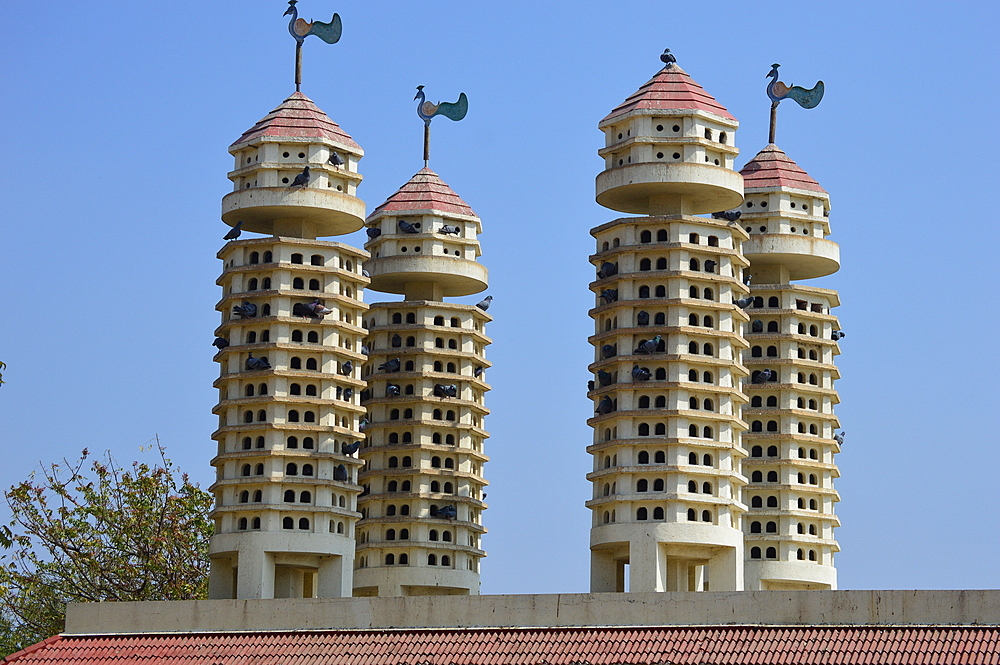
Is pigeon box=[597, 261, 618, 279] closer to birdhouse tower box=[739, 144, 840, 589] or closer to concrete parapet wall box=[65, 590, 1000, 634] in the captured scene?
birdhouse tower box=[739, 144, 840, 589]

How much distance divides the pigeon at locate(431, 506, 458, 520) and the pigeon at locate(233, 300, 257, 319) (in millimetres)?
11331

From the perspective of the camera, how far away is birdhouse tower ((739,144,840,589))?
67562 millimetres

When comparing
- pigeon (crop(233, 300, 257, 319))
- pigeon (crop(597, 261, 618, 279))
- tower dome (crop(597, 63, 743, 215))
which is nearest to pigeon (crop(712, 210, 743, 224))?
tower dome (crop(597, 63, 743, 215))

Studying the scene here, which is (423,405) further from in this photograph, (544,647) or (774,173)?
(544,647)

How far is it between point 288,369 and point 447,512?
33.3 feet

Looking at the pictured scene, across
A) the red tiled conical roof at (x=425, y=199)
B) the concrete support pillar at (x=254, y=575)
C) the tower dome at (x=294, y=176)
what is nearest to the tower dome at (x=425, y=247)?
the red tiled conical roof at (x=425, y=199)

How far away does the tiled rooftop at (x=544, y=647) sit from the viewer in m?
47.9

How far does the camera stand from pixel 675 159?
61.4 metres

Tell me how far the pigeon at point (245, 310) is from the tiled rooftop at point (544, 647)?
1120 centimetres

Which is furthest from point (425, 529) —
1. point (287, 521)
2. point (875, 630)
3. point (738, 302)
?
point (875, 630)

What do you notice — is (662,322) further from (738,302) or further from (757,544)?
(757,544)

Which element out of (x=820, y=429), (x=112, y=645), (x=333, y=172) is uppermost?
(x=333, y=172)

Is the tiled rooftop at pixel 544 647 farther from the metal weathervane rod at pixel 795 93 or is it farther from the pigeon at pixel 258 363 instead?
the metal weathervane rod at pixel 795 93

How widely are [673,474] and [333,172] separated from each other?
1466cm
